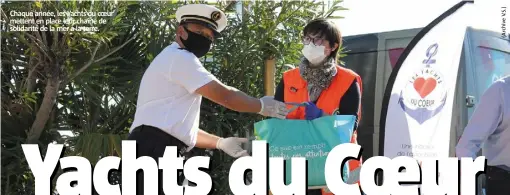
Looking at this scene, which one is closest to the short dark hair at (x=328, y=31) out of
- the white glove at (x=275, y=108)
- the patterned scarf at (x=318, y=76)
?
the patterned scarf at (x=318, y=76)

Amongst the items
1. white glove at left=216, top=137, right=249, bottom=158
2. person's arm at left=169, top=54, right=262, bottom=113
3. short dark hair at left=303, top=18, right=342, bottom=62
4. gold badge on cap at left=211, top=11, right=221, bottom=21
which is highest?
gold badge on cap at left=211, top=11, right=221, bottom=21

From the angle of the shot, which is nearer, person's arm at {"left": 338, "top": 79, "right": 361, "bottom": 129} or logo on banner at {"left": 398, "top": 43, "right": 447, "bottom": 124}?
person's arm at {"left": 338, "top": 79, "right": 361, "bottom": 129}

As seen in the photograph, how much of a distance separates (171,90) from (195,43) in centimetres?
30

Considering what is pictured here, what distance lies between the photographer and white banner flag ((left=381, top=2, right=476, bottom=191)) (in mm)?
5234

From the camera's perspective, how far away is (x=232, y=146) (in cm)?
396

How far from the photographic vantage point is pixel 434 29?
5297 millimetres

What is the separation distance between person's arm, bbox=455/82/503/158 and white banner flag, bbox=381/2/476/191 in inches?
52.0

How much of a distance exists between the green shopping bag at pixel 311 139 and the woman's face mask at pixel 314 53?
0.40 metres

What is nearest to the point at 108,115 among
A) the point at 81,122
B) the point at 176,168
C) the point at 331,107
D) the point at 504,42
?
the point at 81,122

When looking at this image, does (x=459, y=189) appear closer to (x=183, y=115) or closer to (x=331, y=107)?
(x=331, y=107)

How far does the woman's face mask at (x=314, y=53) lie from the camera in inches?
154

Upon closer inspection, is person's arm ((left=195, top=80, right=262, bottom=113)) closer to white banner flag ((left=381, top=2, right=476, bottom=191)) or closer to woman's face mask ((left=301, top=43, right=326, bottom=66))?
woman's face mask ((left=301, top=43, right=326, bottom=66))

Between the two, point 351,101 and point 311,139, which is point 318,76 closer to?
point 351,101

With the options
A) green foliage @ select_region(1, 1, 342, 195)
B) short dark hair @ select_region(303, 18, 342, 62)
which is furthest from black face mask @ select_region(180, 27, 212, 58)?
green foliage @ select_region(1, 1, 342, 195)
